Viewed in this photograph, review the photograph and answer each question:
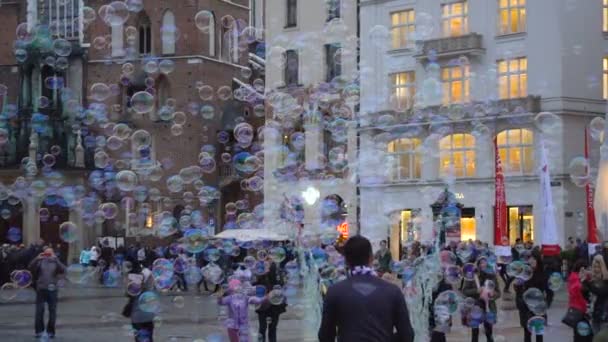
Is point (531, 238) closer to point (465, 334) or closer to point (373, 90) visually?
A: point (373, 90)

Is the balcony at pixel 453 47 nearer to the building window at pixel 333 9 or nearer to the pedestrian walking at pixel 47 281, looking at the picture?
the building window at pixel 333 9

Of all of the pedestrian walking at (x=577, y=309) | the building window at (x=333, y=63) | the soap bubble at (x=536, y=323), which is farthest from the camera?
the building window at (x=333, y=63)

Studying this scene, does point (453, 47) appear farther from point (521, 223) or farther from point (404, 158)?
point (521, 223)

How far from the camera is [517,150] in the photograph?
43.0 meters

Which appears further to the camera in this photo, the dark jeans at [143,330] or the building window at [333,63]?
the building window at [333,63]

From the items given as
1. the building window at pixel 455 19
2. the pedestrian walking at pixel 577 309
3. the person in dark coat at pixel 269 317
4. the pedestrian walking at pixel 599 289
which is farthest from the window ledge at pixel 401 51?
the pedestrian walking at pixel 599 289

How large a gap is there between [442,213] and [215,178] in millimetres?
23154

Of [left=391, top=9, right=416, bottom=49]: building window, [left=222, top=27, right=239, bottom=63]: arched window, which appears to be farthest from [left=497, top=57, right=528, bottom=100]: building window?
[left=222, top=27, right=239, bottom=63]: arched window

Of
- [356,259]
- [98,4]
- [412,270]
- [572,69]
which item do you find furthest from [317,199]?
[356,259]

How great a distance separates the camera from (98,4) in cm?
6112

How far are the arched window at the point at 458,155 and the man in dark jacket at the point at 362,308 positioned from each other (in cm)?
3714

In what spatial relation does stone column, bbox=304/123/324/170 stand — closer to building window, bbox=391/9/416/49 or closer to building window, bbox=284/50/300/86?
building window, bbox=284/50/300/86

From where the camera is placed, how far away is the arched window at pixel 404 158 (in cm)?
4641

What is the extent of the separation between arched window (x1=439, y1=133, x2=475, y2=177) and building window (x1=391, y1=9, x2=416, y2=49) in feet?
14.1
